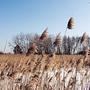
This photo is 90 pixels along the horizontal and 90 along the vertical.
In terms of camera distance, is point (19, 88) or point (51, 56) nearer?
point (19, 88)

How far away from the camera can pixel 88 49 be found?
6809 millimetres

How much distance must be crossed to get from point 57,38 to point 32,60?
65 cm

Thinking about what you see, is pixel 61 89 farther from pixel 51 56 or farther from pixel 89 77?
pixel 89 77

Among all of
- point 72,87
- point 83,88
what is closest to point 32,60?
point 72,87

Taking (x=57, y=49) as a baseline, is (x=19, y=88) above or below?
below

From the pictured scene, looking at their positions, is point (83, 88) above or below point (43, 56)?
below

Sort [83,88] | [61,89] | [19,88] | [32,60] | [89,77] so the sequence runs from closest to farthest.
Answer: [19,88]
[32,60]
[61,89]
[83,88]
[89,77]

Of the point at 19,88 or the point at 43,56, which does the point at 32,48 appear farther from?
the point at 19,88

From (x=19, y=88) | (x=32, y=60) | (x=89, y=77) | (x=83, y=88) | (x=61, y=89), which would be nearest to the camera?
(x=19, y=88)

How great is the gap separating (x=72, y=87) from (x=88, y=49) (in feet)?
4.05

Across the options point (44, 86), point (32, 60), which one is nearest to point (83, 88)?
point (44, 86)

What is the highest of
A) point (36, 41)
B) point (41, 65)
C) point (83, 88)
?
point (36, 41)

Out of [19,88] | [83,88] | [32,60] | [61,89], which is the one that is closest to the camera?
[19,88]

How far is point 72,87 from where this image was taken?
5930mm
